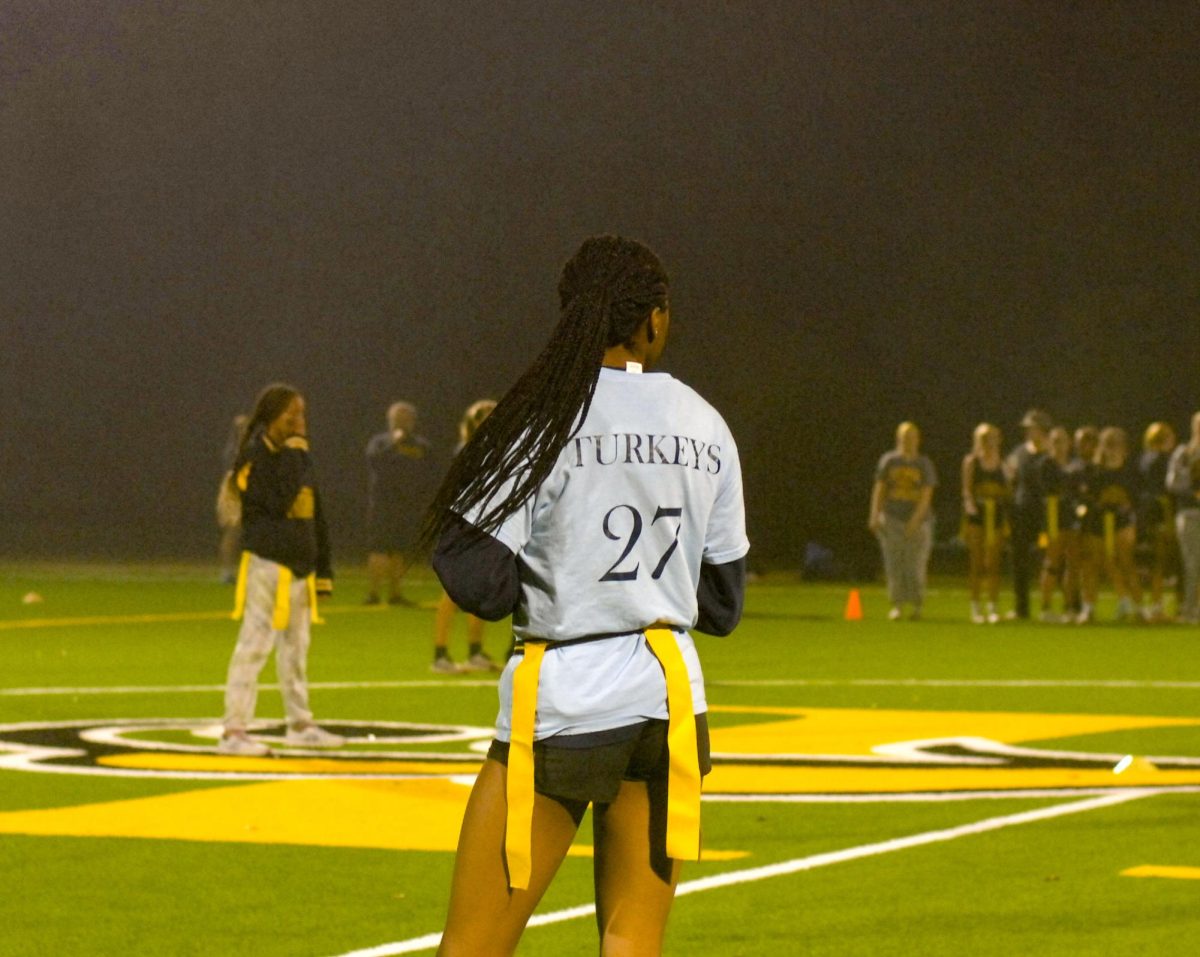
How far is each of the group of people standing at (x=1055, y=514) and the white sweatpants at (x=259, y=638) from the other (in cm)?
1196

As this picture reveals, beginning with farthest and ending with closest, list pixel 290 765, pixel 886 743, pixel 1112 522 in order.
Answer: pixel 1112 522
pixel 886 743
pixel 290 765

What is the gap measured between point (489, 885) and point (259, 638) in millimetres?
7825

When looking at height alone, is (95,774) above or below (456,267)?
below

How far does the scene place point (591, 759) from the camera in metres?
4.20

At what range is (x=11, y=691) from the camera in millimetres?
15602

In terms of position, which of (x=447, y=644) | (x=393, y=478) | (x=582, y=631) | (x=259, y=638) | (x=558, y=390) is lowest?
(x=447, y=644)

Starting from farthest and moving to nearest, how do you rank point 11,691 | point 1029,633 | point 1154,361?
point 1154,361 → point 1029,633 → point 11,691

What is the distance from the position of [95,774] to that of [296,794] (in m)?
1.24

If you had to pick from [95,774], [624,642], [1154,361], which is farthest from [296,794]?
[1154,361]

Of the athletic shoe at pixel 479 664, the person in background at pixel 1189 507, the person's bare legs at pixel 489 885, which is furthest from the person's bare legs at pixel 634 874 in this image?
the person in background at pixel 1189 507

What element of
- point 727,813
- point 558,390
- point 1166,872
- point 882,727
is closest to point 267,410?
point 727,813

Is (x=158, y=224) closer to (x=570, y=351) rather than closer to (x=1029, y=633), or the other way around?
(x=1029, y=633)

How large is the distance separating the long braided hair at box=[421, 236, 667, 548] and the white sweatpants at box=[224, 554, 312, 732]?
7.54 meters

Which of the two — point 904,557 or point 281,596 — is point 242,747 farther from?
point 904,557
